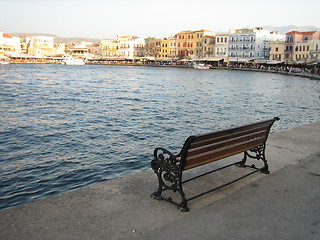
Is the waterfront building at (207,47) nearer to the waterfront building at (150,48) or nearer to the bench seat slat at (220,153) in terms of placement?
the waterfront building at (150,48)

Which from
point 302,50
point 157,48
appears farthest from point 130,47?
point 302,50

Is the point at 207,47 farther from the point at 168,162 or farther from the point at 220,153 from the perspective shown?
the point at 168,162

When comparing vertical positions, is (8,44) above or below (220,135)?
above

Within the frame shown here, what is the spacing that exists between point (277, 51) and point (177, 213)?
254 feet

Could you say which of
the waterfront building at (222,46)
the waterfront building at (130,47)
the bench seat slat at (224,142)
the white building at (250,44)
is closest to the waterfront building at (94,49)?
the waterfront building at (130,47)

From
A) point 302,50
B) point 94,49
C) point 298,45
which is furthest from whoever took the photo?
point 94,49

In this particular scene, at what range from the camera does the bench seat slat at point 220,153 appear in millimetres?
3892

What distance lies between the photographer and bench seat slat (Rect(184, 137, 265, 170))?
12.8 ft

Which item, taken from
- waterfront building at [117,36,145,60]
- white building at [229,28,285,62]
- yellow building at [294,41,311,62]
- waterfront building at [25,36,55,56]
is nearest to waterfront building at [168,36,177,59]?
waterfront building at [117,36,145,60]

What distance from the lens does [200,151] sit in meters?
3.93

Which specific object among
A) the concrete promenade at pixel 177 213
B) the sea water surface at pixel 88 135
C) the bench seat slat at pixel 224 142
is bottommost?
the sea water surface at pixel 88 135

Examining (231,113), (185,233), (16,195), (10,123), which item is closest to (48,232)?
(185,233)

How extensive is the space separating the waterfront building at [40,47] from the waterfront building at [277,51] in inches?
3431

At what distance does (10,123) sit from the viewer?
43.8 ft
